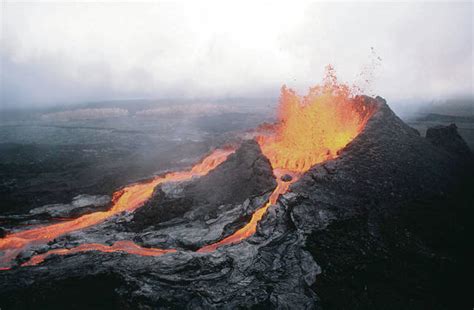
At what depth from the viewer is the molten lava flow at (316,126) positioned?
62.0ft

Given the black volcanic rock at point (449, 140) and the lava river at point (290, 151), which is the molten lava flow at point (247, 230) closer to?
the lava river at point (290, 151)

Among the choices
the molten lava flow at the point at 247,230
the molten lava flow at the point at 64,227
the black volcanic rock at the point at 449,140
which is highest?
the black volcanic rock at the point at 449,140

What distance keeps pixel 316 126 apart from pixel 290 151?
2512 mm

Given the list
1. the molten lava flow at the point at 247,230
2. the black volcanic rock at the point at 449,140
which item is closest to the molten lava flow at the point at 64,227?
the molten lava flow at the point at 247,230

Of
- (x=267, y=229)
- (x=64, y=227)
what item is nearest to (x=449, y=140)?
(x=267, y=229)

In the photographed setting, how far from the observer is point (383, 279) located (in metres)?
10.6

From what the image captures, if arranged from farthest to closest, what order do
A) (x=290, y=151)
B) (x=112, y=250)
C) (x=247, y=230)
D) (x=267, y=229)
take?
(x=290, y=151) → (x=247, y=230) → (x=112, y=250) → (x=267, y=229)

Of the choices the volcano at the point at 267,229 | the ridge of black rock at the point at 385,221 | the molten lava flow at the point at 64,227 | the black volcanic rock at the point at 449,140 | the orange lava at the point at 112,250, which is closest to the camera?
the volcano at the point at 267,229

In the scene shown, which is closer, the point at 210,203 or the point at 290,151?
the point at 210,203

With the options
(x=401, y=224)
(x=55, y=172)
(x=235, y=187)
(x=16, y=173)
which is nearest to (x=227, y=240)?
(x=235, y=187)

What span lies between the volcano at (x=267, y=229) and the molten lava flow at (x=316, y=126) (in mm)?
92

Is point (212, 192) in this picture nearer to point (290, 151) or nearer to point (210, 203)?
point (210, 203)

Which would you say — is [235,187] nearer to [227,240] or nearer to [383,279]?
[227,240]

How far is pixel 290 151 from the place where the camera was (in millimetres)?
20266
